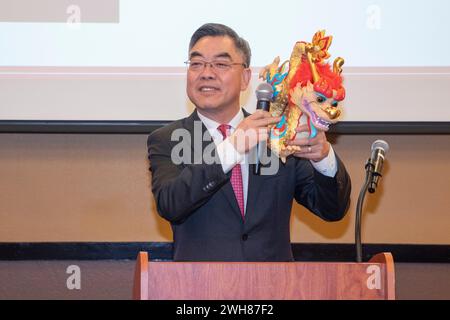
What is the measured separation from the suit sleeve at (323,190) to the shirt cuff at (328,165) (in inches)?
0.5

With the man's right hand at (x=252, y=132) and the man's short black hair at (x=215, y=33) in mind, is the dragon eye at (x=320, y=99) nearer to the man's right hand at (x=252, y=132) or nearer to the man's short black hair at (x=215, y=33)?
the man's right hand at (x=252, y=132)

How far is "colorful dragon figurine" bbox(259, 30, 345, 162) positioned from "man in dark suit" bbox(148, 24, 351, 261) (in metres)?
0.08

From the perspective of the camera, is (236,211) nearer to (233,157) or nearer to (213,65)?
(233,157)

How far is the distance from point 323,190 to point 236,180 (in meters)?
0.27

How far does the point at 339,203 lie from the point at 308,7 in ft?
4.11

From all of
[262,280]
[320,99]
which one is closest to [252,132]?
[320,99]

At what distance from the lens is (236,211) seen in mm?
2406

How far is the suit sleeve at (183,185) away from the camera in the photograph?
222 cm

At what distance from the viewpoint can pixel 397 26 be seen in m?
3.43

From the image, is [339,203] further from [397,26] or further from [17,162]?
[17,162]

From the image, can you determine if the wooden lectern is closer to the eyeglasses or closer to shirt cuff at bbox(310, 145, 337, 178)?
shirt cuff at bbox(310, 145, 337, 178)

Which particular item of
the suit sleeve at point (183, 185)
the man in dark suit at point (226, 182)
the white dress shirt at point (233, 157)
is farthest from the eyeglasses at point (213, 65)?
the suit sleeve at point (183, 185)

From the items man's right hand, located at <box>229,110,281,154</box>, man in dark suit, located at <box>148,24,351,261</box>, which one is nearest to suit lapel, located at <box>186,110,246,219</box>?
man in dark suit, located at <box>148,24,351,261</box>

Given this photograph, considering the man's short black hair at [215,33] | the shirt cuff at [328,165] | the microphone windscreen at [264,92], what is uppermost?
the man's short black hair at [215,33]
